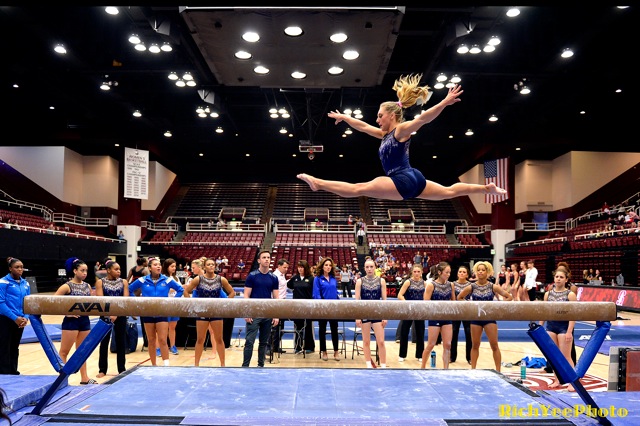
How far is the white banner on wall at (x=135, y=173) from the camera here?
17859 millimetres

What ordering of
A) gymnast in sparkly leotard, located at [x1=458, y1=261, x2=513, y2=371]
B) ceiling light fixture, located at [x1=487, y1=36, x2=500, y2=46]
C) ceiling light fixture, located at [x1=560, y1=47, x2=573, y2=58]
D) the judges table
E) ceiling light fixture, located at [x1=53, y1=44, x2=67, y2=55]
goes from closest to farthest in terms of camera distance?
gymnast in sparkly leotard, located at [x1=458, y1=261, x2=513, y2=371] → ceiling light fixture, located at [x1=487, y1=36, x2=500, y2=46] → ceiling light fixture, located at [x1=560, y1=47, x2=573, y2=58] → ceiling light fixture, located at [x1=53, y1=44, x2=67, y2=55] → the judges table

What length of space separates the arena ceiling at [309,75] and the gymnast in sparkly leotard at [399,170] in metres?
0.51

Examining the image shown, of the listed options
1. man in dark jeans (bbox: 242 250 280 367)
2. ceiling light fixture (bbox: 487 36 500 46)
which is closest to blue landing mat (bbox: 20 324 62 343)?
man in dark jeans (bbox: 242 250 280 367)

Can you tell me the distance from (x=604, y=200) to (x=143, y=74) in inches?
845

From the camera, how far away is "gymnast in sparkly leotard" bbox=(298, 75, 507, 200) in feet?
11.9

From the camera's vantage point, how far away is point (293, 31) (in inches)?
147

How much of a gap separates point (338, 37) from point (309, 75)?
29.5 inches

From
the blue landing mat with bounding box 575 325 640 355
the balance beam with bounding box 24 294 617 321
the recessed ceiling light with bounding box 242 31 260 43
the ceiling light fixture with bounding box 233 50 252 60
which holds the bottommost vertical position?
the blue landing mat with bounding box 575 325 640 355

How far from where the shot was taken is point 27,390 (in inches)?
153

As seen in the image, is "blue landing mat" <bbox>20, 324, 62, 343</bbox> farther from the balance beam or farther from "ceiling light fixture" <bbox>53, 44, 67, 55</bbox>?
"ceiling light fixture" <bbox>53, 44, 67, 55</bbox>

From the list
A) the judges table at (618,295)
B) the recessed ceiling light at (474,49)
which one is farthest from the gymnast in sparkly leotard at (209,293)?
the judges table at (618,295)

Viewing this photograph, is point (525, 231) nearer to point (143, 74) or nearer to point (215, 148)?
point (215, 148)

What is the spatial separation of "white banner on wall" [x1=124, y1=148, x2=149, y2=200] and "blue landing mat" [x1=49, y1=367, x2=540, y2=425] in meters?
14.2

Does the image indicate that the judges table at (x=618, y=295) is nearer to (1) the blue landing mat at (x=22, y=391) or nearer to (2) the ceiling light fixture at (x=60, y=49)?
(1) the blue landing mat at (x=22, y=391)
